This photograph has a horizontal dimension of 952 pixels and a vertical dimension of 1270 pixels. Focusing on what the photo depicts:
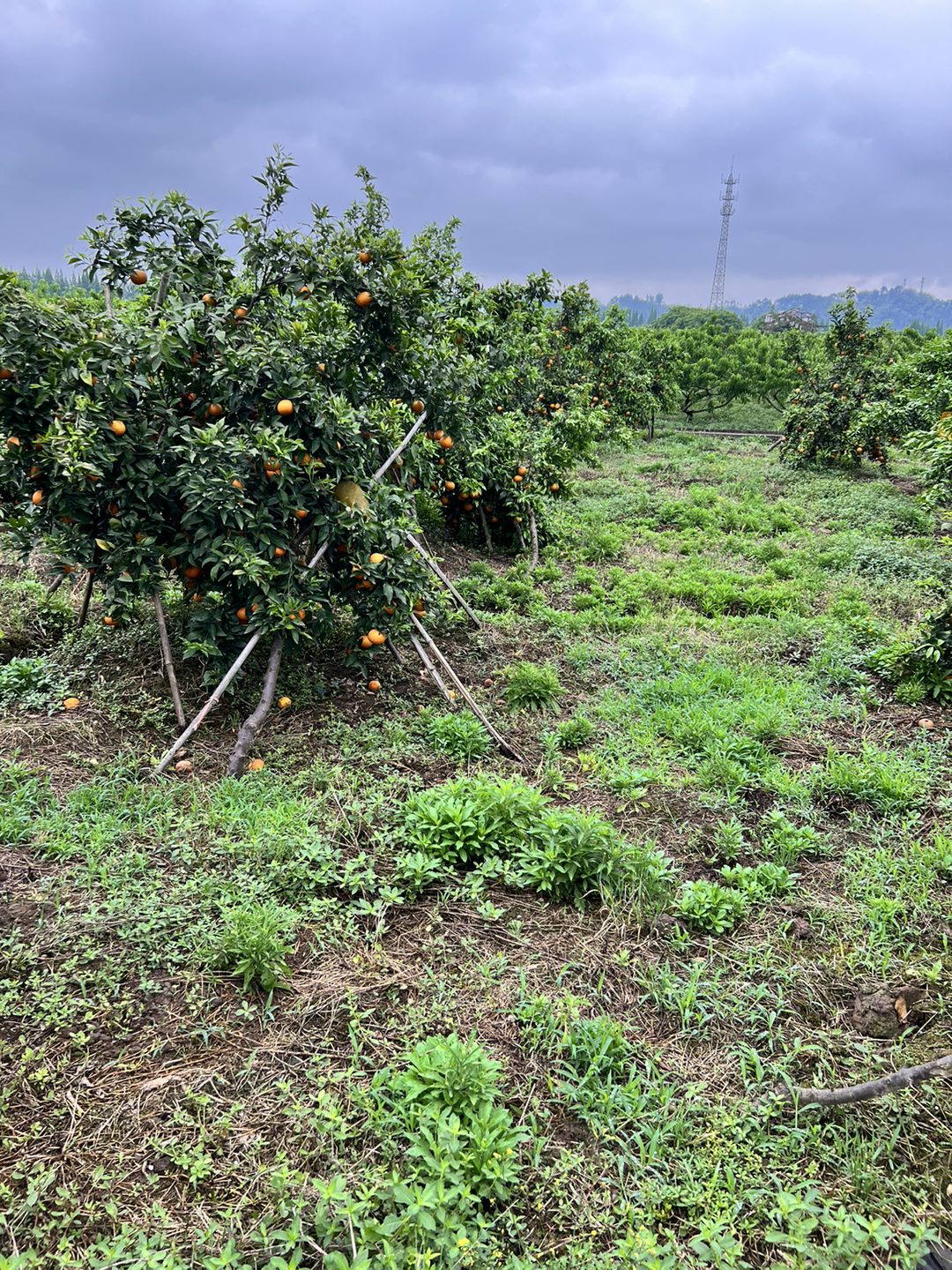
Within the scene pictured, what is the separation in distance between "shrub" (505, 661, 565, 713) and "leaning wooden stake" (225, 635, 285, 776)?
1.51 meters

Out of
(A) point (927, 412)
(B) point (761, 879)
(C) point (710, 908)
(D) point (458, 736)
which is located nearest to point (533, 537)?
(D) point (458, 736)

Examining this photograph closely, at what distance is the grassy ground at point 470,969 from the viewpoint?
6.00 feet

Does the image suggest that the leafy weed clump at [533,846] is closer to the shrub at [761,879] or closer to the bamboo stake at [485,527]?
the shrub at [761,879]

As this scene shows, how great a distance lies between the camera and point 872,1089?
2.16 m

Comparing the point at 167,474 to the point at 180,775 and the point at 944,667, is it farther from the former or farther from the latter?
the point at 944,667

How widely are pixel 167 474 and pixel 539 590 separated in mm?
3655

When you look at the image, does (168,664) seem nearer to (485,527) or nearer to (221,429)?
(221,429)

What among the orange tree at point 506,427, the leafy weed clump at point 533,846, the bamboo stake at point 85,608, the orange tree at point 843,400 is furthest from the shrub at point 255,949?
the orange tree at point 843,400

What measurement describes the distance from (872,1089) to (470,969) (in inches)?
52.6

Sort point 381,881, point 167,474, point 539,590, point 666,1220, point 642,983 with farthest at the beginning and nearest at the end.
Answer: point 539,590
point 167,474
point 381,881
point 642,983
point 666,1220

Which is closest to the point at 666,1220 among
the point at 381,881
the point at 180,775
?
the point at 381,881

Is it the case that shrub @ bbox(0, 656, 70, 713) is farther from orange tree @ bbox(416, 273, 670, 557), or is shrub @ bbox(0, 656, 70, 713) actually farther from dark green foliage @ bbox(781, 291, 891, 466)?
dark green foliage @ bbox(781, 291, 891, 466)

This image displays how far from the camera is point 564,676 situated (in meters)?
5.01

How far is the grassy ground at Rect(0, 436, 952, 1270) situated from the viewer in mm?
1828
